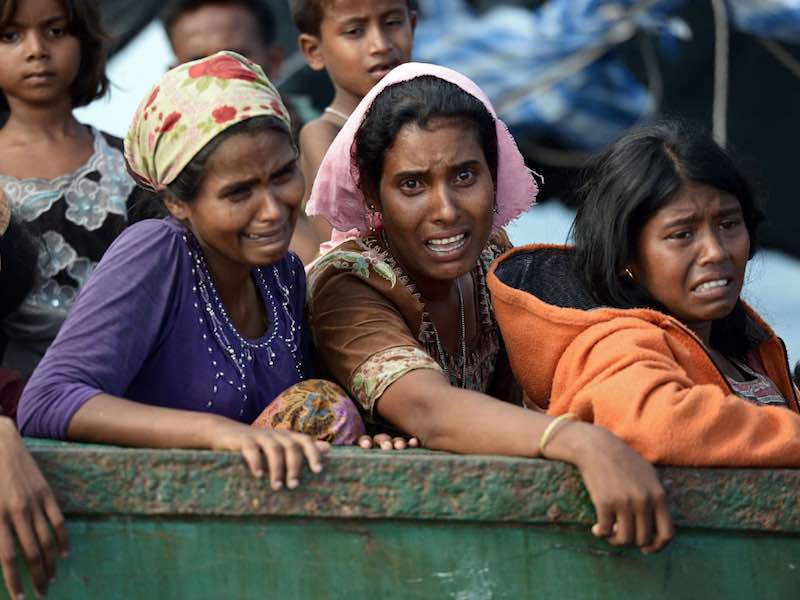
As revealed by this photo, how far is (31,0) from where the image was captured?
13.3 ft

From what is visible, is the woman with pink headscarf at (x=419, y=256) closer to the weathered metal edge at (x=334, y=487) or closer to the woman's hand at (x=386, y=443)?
the woman's hand at (x=386, y=443)

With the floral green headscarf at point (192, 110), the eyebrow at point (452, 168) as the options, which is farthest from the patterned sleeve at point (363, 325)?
the floral green headscarf at point (192, 110)

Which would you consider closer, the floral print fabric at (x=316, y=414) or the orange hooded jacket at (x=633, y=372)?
the orange hooded jacket at (x=633, y=372)

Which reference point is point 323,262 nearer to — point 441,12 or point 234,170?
point 234,170

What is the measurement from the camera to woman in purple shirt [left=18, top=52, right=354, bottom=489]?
2.69 meters

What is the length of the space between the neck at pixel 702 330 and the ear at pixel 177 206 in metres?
1.14

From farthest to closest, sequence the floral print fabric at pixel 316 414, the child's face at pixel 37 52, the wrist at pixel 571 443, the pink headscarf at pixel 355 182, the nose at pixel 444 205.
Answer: the child's face at pixel 37 52
the pink headscarf at pixel 355 182
the nose at pixel 444 205
the floral print fabric at pixel 316 414
the wrist at pixel 571 443

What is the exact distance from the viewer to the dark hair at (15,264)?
11.0 ft

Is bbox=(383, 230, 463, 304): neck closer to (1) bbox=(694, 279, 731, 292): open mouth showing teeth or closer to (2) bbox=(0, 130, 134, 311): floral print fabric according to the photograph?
(1) bbox=(694, 279, 731, 292): open mouth showing teeth

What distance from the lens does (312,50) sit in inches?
185

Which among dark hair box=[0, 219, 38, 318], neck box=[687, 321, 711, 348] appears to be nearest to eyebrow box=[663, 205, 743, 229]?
neck box=[687, 321, 711, 348]

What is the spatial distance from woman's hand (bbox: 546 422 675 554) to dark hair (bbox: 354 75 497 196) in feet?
3.37

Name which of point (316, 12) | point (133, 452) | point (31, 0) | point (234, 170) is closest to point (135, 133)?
point (234, 170)

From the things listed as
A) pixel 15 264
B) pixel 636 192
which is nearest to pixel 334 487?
pixel 636 192
